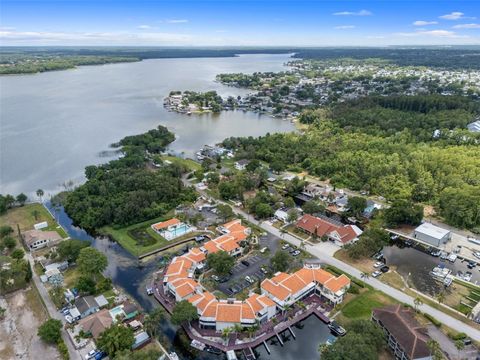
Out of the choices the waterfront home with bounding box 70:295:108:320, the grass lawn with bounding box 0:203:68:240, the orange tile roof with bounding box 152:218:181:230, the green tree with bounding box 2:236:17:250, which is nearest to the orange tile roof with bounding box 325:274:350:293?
the waterfront home with bounding box 70:295:108:320

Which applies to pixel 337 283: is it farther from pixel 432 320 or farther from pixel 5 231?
pixel 5 231

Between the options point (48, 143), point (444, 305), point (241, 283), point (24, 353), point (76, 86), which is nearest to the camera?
point (24, 353)

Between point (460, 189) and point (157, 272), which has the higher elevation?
point (460, 189)

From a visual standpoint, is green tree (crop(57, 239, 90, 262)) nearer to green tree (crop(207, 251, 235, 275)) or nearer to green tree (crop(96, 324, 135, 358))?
green tree (crop(96, 324, 135, 358))

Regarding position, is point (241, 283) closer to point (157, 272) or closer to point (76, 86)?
point (157, 272)

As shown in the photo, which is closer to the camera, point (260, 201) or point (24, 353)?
point (24, 353)

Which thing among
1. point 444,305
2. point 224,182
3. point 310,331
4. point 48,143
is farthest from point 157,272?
point 48,143

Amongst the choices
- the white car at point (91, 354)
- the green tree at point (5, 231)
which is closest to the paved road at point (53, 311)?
the white car at point (91, 354)
